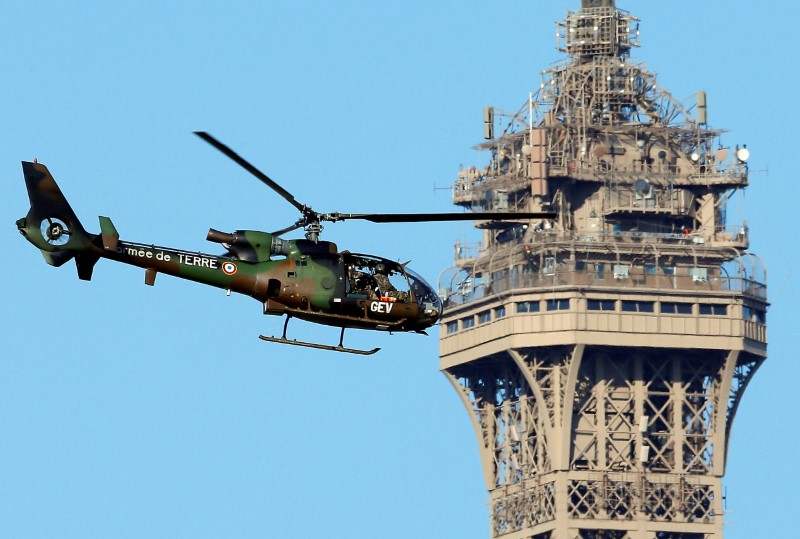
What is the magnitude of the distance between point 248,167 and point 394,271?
521 inches

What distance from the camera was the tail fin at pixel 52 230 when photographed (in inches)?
5925

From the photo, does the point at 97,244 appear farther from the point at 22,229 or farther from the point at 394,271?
the point at 394,271

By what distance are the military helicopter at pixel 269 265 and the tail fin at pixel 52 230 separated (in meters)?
0.05

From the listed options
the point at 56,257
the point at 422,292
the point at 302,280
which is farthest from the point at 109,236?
the point at 422,292

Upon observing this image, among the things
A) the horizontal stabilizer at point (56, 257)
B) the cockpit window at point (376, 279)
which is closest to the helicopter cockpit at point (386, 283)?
the cockpit window at point (376, 279)

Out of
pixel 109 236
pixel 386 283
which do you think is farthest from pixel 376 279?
pixel 109 236

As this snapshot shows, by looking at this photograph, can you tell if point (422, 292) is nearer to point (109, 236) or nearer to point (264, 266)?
point (264, 266)

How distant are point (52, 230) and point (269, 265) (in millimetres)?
10044

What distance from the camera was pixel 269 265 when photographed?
498 ft

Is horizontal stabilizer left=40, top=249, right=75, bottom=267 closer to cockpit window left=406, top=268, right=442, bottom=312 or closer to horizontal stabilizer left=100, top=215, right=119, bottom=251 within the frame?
horizontal stabilizer left=100, top=215, right=119, bottom=251

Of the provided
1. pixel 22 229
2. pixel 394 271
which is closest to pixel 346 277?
pixel 394 271

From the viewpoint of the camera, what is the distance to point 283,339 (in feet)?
487

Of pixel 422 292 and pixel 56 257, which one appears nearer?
pixel 56 257

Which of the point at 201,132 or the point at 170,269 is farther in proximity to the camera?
the point at 170,269
